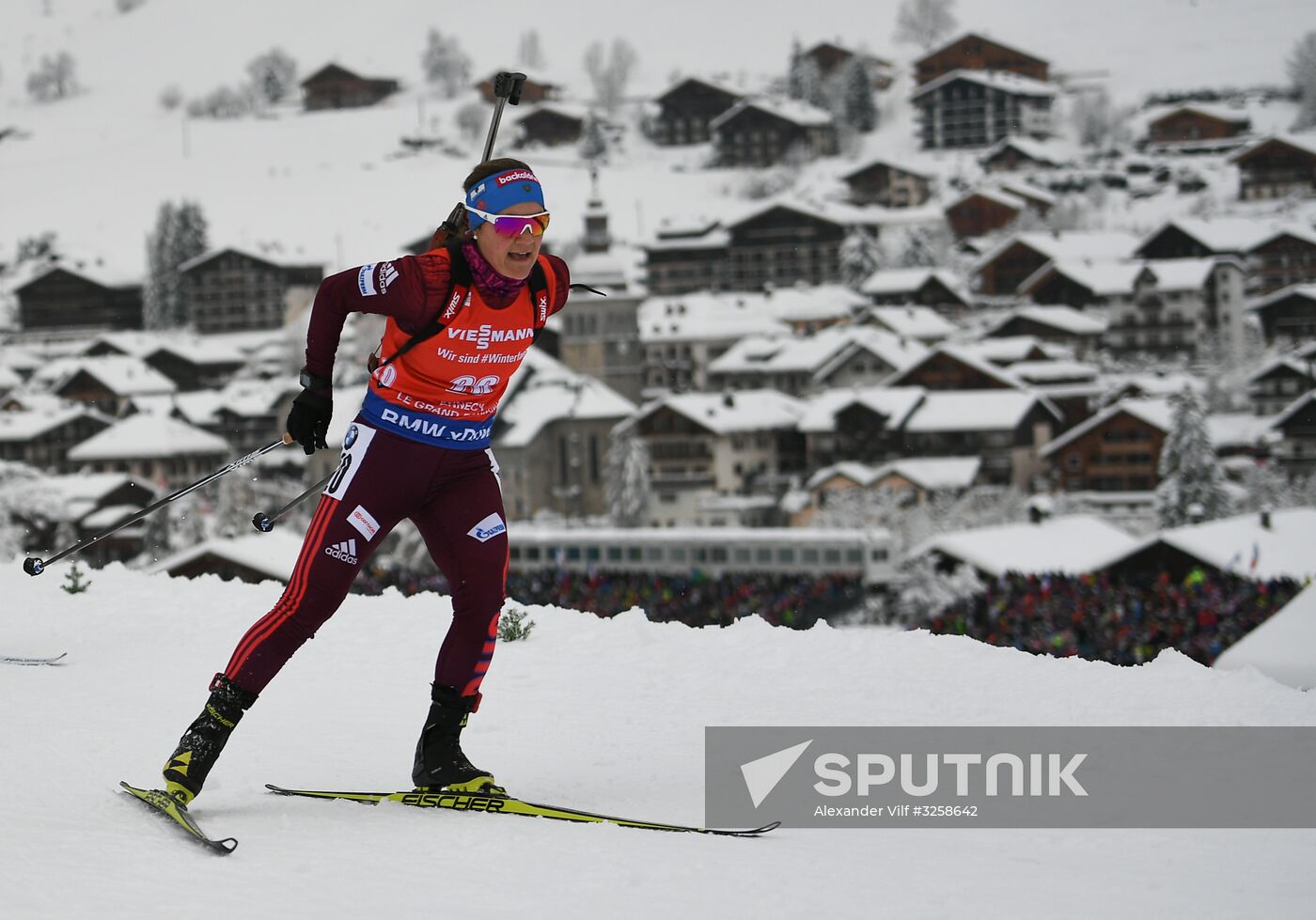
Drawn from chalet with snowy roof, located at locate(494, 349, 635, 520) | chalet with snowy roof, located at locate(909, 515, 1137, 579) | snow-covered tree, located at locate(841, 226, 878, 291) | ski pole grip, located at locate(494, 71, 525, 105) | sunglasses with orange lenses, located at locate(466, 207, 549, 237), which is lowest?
chalet with snowy roof, located at locate(494, 349, 635, 520)

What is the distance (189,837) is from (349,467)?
104 centimetres

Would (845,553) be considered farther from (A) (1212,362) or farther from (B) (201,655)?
(A) (1212,362)

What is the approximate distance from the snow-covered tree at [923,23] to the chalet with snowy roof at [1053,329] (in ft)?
294

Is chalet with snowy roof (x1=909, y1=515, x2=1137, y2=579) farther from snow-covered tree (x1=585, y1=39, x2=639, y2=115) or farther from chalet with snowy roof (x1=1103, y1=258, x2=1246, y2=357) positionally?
snow-covered tree (x1=585, y1=39, x2=639, y2=115)

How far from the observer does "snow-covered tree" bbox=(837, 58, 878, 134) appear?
12850cm

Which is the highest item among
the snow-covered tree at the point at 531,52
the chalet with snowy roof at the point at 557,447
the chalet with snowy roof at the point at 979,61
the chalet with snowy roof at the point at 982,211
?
the snow-covered tree at the point at 531,52

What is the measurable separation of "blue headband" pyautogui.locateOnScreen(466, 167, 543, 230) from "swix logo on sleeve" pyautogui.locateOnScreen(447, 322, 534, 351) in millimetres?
269

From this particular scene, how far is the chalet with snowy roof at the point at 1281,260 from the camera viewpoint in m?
83.2

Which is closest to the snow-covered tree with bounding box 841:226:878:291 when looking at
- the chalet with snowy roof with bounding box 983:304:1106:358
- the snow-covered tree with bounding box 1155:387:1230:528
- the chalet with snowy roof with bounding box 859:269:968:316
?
the chalet with snowy roof with bounding box 859:269:968:316

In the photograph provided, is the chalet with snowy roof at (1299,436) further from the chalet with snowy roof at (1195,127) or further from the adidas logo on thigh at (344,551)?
the chalet with snowy roof at (1195,127)

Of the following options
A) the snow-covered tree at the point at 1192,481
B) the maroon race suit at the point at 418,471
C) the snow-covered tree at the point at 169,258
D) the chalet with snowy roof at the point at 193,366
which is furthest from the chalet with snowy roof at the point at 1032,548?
the snow-covered tree at the point at 169,258

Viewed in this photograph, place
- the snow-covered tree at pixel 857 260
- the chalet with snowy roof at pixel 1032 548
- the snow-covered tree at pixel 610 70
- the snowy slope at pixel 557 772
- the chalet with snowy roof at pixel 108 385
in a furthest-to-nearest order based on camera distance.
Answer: the snow-covered tree at pixel 610 70 → the snow-covered tree at pixel 857 260 → the chalet with snowy roof at pixel 108 385 → the chalet with snowy roof at pixel 1032 548 → the snowy slope at pixel 557 772

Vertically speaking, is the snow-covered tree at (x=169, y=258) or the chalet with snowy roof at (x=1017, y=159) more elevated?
the chalet with snowy roof at (x=1017, y=159)

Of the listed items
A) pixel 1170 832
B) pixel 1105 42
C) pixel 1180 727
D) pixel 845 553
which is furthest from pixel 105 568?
pixel 1105 42
